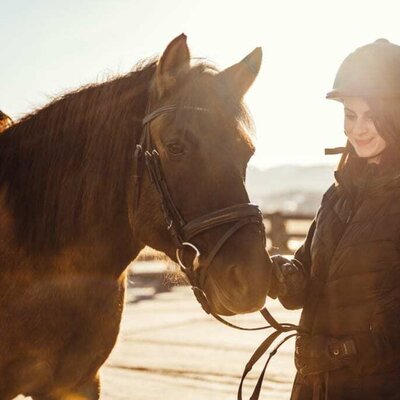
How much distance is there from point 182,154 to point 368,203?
659 mm

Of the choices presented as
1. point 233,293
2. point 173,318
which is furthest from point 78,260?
point 173,318

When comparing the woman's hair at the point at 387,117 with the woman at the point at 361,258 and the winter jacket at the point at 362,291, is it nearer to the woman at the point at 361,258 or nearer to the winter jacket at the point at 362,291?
the woman at the point at 361,258

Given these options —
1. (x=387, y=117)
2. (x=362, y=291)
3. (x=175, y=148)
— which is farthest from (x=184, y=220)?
(x=387, y=117)

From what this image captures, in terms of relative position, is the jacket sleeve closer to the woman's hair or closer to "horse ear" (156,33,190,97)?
the woman's hair

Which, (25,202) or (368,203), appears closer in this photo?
(368,203)

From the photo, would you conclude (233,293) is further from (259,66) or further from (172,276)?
(259,66)

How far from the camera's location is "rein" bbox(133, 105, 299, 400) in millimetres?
2031

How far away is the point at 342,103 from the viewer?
2139 millimetres

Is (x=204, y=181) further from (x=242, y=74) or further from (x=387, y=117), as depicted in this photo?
(x=387, y=117)

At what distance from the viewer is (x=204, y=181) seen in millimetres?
2072

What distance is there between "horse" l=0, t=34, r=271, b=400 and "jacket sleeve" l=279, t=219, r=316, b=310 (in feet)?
1.04

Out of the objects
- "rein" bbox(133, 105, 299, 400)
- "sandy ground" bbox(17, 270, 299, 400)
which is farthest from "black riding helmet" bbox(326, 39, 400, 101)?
"sandy ground" bbox(17, 270, 299, 400)

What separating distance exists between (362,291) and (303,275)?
36 centimetres

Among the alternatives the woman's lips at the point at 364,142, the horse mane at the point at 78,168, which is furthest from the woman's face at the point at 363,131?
the horse mane at the point at 78,168
